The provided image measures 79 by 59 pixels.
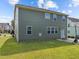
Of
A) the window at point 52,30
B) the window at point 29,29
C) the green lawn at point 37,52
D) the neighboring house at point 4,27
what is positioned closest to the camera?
the green lawn at point 37,52

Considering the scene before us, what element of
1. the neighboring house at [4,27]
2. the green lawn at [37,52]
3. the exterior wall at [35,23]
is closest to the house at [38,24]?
the exterior wall at [35,23]

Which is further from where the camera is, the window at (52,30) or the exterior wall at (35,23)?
the window at (52,30)

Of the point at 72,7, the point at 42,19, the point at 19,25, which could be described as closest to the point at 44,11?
the point at 42,19

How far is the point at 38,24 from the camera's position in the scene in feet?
84.3

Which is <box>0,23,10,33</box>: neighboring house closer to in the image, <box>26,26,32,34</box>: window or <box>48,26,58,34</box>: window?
Answer: <box>48,26,58,34</box>: window

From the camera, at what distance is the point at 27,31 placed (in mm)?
24094

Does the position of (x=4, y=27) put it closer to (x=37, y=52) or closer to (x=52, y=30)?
(x=52, y=30)

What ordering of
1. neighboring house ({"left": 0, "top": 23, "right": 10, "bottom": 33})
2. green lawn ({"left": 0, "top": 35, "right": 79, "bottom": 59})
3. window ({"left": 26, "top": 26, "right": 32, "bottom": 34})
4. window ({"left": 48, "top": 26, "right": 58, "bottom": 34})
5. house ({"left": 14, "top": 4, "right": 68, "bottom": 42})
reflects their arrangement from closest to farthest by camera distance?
1. green lawn ({"left": 0, "top": 35, "right": 79, "bottom": 59})
2. house ({"left": 14, "top": 4, "right": 68, "bottom": 42})
3. window ({"left": 26, "top": 26, "right": 32, "bottom": 34})
4. window ({"left": 48, "top": 26, "right": 58, "bottom": 34})
5. neighboring house ({"left": 0, "top": 23, "right": 10, "bottom": 33})

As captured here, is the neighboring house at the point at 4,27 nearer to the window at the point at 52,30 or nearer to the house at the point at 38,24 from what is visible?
the house at the point at 38,24

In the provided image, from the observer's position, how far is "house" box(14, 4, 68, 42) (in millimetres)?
23417

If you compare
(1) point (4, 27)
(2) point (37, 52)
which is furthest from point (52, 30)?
(1) point (4, 27)

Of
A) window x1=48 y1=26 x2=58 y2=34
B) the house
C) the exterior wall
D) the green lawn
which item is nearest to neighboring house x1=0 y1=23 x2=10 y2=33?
the house

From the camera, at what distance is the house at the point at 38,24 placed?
23417 millimetres

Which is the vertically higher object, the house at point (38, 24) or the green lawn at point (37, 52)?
the house at point (38, 24)
